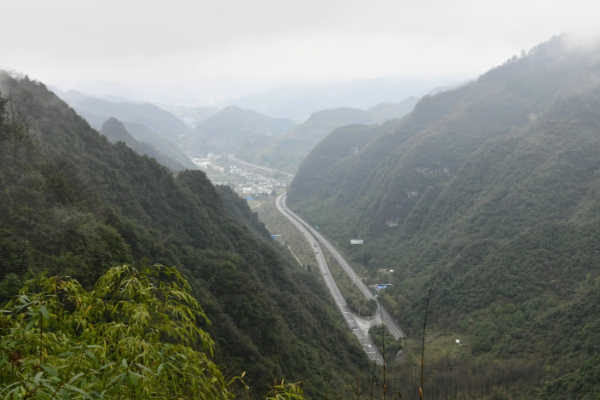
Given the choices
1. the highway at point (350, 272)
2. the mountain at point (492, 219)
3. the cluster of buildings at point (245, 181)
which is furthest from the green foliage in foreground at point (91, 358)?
the cluster of buildings at point (245, 181)

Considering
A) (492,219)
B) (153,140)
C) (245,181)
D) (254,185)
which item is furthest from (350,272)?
(153,140)

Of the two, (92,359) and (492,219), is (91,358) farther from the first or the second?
(492,219)

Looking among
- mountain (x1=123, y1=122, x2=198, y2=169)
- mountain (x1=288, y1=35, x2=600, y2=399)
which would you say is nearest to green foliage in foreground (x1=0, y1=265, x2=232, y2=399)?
mountain (x1=288, y1=35, x2=600, y2=399)

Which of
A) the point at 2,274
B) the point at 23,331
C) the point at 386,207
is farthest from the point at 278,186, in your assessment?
the point at 23,331

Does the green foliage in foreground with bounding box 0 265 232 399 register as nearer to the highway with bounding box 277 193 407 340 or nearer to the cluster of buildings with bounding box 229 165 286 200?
the highway with bounding box 277 193 407 340

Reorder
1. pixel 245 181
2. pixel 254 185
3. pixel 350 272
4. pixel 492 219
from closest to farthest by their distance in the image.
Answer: pixel 492 219 → pixel 350 272 → pixel 254 185 → pixel 245 181
